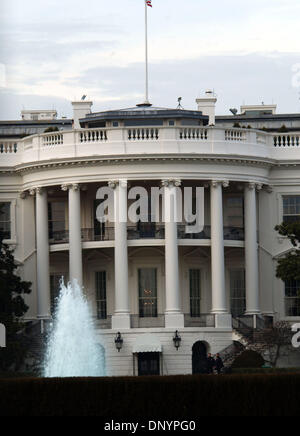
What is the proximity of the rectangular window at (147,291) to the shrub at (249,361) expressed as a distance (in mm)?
7708

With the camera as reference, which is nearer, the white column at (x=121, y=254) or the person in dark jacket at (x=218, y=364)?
the person in dark jacket at (x=218, y=364)

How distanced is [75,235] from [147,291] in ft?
14.9

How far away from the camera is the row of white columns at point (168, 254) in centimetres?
8881

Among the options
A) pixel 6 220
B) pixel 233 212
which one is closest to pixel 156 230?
pixel 233 212

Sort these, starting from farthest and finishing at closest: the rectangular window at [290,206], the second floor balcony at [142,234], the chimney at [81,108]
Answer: the chimney at [81,108]
the rectangular window at [290,206]
the second floor balcony at [142,234]

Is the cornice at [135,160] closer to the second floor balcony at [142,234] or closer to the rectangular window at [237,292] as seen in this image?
the second floor balcony at [142,234]

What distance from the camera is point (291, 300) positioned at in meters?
92.7

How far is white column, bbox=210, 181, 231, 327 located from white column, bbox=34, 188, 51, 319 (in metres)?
7.31

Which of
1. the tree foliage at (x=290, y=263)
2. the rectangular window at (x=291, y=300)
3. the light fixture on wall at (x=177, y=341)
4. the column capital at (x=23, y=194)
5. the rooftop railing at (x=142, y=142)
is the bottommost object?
the light fixture on wall at (x=177, y=341)

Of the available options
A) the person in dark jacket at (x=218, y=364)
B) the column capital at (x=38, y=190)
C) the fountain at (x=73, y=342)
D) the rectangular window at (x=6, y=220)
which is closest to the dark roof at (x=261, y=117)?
the column capital at (x=38, y=190)

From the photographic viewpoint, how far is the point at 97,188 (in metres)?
91.7

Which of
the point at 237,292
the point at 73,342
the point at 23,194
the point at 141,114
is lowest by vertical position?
the point at 73,342

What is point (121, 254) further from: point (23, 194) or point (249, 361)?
point (249, 361)

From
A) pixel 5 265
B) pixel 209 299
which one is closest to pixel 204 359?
pixel 209 299
